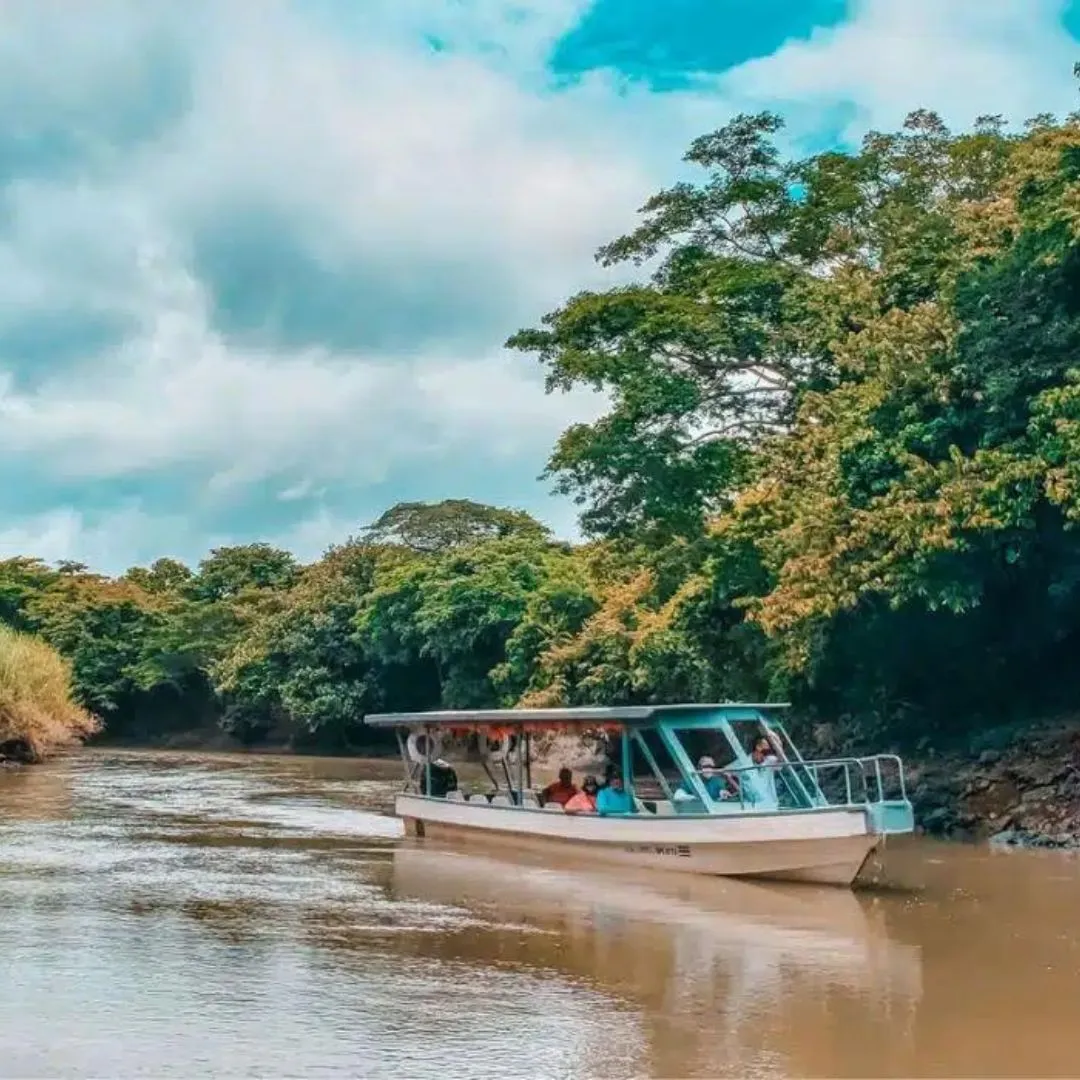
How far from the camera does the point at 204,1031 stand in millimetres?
8617

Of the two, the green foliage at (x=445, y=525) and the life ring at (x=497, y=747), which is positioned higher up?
the green foliage at (x=445, y=525)

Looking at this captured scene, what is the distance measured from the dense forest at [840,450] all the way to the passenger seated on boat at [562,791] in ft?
13.7

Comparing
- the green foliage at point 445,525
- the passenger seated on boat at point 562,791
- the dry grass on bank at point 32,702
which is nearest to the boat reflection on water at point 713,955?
the passenger seated on boat at point 562,791

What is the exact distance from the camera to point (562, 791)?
719 inches

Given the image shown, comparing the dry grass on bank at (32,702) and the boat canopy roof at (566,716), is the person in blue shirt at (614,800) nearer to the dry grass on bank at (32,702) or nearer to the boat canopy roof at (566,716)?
the boat canopy roof at (566,716)

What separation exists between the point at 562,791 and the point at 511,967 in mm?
7691

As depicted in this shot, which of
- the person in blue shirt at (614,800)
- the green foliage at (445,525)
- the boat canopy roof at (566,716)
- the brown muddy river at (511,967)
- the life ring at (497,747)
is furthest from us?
the green foliage at (445,525)

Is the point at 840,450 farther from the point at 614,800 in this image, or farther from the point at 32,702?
the point at 32,702

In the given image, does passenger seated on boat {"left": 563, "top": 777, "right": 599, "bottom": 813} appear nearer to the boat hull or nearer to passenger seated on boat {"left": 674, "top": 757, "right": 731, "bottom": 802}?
the boat hull

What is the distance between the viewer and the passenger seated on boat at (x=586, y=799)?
56.7ft

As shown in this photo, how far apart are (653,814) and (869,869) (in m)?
2.62

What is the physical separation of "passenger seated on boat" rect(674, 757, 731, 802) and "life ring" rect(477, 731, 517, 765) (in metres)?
3.79

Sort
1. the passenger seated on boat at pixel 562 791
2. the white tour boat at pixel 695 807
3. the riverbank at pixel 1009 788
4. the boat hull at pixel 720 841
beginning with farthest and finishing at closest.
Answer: the passenger seated on boat at pixel 562 791, the riverbank at pixel 1009 788, the white tour boat at pixel 695 807, the boat hull at pixel 720 841

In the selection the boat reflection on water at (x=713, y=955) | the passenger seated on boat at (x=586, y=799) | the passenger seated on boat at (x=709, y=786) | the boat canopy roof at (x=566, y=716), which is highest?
the boat canopy roof at (x=566, y=716)
